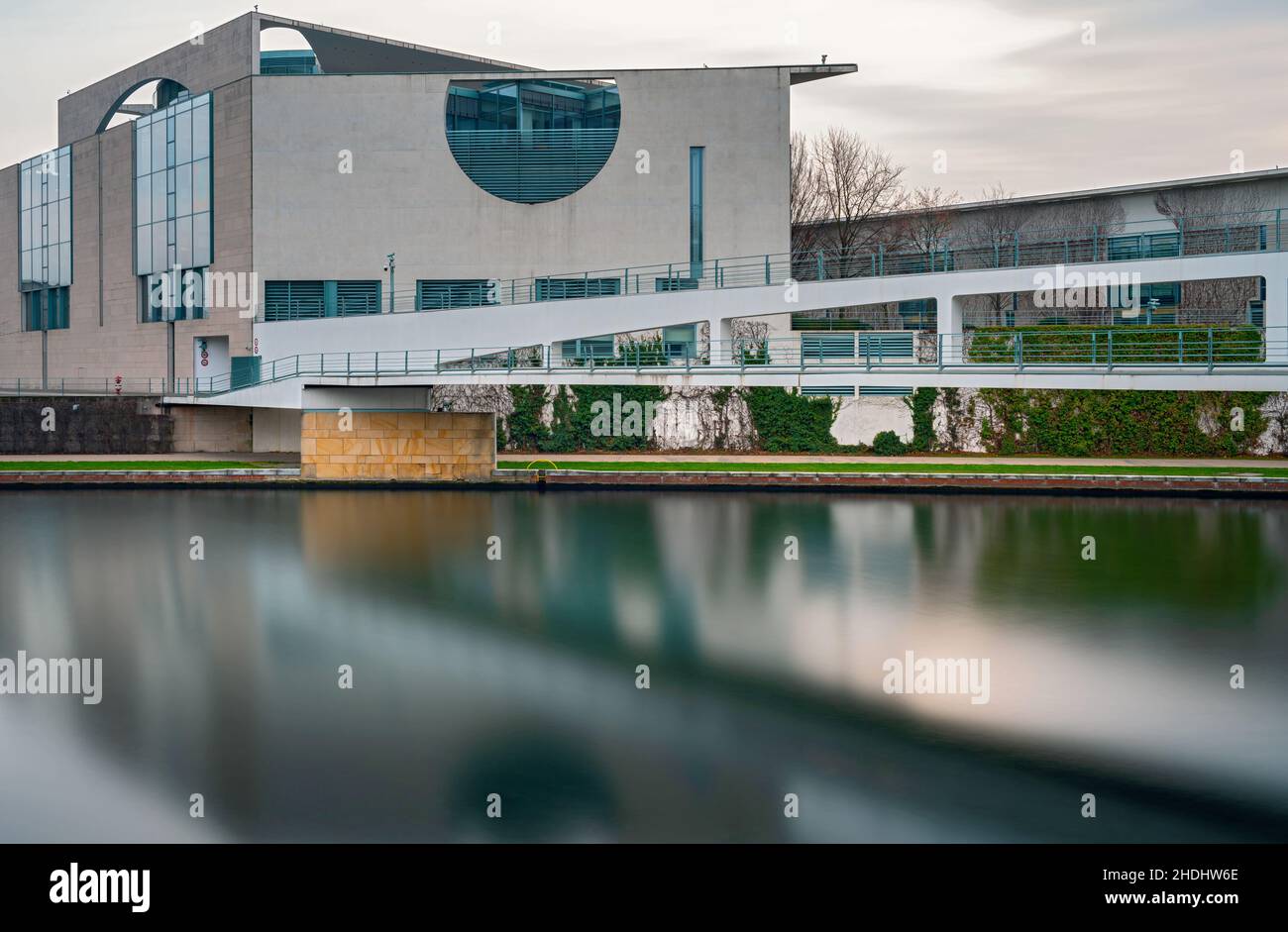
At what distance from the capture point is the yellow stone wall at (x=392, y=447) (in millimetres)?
37688

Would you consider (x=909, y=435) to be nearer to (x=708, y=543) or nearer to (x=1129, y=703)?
(x=708, y=543)

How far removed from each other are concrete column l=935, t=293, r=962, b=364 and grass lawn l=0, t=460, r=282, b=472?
19.9m

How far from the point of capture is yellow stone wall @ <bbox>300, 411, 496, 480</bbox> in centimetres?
3769

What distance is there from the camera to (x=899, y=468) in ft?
119

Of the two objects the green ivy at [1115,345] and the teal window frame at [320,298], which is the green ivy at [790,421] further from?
the teal window frame at [320,298]

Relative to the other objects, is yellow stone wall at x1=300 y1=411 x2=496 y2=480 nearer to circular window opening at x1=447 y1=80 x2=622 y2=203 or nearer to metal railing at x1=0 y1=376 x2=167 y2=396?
circular window opening at x1=447 y1=80 x2=622 y2=203

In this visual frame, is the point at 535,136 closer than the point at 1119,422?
No

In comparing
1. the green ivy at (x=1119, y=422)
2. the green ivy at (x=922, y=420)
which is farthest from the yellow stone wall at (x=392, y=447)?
the green ivy at (x=1119, y=422)

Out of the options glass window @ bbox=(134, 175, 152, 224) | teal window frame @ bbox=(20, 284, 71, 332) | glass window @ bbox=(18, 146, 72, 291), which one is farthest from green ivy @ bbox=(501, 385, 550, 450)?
glass window @ bbox=(18, 146, 72, 291)

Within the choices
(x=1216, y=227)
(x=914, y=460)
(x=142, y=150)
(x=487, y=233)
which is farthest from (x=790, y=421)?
(x=142, y=150)

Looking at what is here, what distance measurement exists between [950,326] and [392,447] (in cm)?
1632

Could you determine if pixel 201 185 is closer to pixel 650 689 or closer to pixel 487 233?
pixel 487 233
